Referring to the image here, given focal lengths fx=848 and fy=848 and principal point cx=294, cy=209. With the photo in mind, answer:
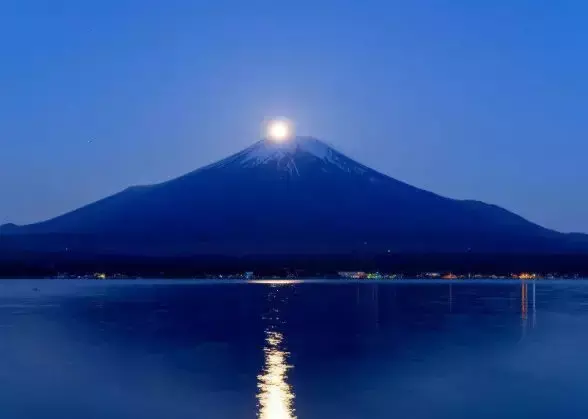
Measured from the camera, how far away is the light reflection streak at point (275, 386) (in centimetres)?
1669

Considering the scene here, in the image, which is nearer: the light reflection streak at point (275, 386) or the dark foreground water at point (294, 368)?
the light reflection streak at point (275, 386)

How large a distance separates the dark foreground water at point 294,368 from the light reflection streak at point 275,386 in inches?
1.5

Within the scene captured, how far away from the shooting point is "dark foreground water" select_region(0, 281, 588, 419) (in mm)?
17672

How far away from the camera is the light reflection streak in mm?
16688

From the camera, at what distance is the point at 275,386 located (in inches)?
779

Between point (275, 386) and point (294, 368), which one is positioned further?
point (294, 368)

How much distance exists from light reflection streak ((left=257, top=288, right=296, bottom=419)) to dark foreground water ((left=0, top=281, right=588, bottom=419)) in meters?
0.04

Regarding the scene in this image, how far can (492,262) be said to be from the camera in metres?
147

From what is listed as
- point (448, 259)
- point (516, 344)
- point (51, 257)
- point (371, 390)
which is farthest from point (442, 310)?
point (51, 257)

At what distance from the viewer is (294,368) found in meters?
23.1

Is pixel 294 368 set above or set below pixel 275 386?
above

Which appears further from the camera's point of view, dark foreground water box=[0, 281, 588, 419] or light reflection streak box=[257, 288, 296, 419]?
dark foreground water box=[0, 281, 588, 419]

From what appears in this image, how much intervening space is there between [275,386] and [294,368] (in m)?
3.35

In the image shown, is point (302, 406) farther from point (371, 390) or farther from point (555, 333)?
point (555, 333)
